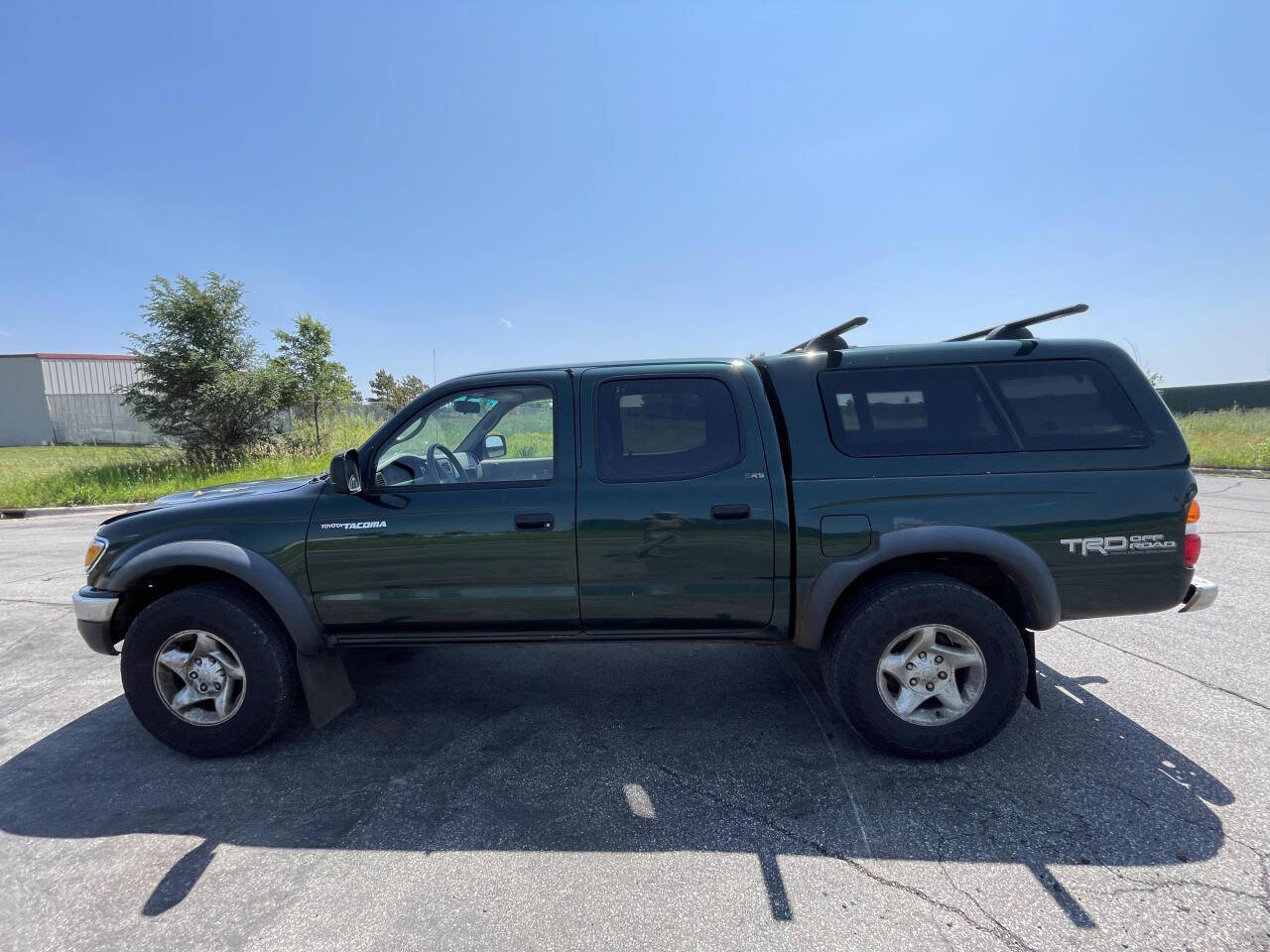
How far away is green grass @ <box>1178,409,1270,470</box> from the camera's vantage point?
15.2 meters

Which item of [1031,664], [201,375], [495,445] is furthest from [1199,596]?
[201,375]

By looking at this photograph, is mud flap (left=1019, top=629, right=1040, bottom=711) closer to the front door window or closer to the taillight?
the taillight

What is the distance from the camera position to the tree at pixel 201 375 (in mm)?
15234

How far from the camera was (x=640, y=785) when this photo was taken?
2.75 meters

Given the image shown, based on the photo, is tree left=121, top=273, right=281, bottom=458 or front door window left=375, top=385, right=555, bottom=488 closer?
front door window left=375, top=385, right=555, bottom=488

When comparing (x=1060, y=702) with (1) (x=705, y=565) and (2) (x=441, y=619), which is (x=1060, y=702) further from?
(2) (x=441, y=619)

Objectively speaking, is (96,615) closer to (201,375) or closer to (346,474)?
(346,474)

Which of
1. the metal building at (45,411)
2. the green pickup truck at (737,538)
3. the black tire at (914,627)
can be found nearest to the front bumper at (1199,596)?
the green pickup truck at (737,538)

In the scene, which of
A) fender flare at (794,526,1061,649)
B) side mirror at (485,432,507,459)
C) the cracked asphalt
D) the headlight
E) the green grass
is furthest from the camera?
the green grass

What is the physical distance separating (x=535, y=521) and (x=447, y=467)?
0.76 metres

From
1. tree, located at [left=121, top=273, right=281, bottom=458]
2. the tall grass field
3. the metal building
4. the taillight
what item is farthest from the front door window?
the metal building

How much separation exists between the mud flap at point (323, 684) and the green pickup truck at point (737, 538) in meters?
0.01

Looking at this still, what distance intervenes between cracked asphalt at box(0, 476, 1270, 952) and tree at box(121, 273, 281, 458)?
1390 cm

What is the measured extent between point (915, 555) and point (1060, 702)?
1.45m
